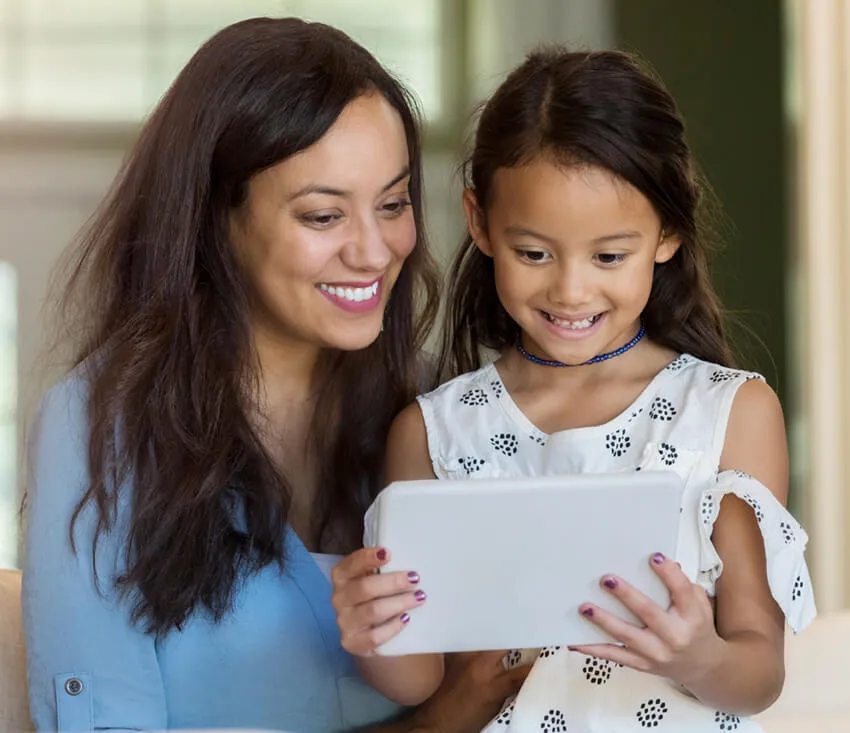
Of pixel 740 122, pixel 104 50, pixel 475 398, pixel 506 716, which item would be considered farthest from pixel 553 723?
pixel 104 50

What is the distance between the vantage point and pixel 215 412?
1.67 m

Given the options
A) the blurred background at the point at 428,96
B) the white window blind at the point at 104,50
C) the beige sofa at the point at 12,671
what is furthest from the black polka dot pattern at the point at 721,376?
the white window blind at the point at 104,50

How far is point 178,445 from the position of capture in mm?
1643

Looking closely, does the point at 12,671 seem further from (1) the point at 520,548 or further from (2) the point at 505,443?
(1) the point at 520,548

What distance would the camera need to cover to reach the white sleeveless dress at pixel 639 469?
56.2 inches

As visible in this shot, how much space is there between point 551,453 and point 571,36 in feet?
9.74

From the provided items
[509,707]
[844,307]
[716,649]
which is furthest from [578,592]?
[844,307]

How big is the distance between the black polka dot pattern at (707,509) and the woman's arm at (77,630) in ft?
2.14

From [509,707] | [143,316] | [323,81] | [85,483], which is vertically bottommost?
[509,707]

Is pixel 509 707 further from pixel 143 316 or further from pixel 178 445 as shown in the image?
pixel 143 316

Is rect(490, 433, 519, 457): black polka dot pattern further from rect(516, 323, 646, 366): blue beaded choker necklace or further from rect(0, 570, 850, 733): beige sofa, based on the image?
rect(0, 570, 850, 733): beige sofa

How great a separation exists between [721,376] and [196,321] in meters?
0.63

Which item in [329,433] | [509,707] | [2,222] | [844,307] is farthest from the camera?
[2,222]

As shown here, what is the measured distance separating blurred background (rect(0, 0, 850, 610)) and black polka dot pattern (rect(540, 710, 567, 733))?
109 inches
